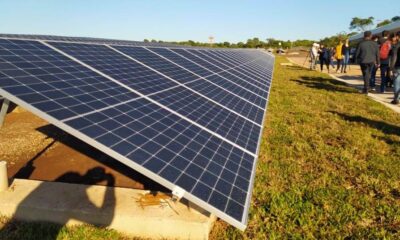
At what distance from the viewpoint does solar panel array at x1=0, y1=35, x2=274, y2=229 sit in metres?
3.52

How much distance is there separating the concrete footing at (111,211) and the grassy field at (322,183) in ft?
0.63

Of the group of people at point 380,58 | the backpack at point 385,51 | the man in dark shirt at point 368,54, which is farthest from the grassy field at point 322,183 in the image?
the backpack at point 385,51

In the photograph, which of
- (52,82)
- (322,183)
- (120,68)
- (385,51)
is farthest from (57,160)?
(385,51)

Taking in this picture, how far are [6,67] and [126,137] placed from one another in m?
1.88

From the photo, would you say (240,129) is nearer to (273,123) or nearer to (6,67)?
(6,67)

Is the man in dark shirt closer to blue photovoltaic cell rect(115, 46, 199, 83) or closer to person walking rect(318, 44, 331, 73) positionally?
blue photovoltaic cell rect(115, 46, 199, 83)

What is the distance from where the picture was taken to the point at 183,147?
427 cm

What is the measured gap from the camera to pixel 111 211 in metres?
5.20

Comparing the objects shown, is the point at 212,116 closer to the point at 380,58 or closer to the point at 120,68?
the point at 120,68

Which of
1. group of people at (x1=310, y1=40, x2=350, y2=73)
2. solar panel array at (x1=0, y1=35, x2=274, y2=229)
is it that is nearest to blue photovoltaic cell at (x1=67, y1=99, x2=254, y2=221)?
solar panel array at (x1=0, y1=35, x2=274, y2=229)

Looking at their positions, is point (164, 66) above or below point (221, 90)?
above

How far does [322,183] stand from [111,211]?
410cm

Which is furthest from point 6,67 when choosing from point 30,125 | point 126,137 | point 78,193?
point 30,125

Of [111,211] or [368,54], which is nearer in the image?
[111,211]
